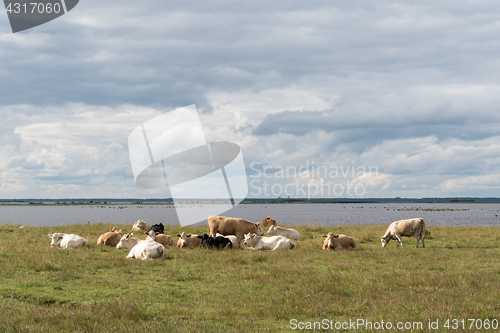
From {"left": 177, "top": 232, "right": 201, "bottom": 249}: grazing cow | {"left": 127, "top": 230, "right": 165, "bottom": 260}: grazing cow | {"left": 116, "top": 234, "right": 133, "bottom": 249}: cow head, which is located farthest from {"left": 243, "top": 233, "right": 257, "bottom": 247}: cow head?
{"left": 116, "top": 234, "right": 133, "bottom": 249}: cow head

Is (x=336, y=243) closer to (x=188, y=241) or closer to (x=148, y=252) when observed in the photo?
(x=188, y=241)

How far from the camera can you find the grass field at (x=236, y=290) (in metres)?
7.56

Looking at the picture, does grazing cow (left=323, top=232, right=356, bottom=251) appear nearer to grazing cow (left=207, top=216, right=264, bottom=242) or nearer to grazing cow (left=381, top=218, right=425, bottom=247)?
grazing cow (left=381, top=218, right=425, bottom=247)

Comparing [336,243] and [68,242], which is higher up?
[68,242]

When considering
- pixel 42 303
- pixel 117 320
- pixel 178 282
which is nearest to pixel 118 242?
pixel 178 282

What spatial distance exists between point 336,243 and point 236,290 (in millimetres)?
9441

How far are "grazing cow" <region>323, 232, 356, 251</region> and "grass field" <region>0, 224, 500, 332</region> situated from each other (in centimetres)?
175

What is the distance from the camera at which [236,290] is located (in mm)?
10062

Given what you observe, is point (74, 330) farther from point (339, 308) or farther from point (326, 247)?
point (326, 247)

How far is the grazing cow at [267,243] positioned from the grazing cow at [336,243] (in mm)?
1590

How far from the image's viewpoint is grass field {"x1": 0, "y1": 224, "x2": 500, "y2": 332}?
756 centimetres

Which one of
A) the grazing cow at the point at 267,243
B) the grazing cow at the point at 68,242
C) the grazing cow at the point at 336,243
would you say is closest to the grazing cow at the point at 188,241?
the grazing cow at the point at 267,243

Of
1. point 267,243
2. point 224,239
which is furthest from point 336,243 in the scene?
point 224,239

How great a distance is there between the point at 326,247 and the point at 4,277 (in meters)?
12.7
